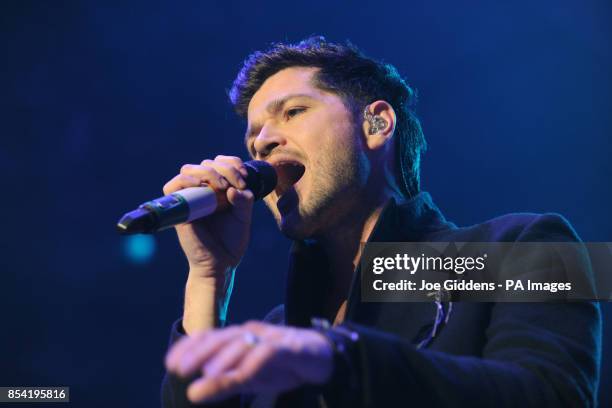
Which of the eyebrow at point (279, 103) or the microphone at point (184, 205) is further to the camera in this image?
the eyebrow at point (279, 103)

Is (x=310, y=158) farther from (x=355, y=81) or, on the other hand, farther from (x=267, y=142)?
(x=355, y=81)

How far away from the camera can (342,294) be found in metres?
2.17

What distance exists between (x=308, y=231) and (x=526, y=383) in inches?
44.1

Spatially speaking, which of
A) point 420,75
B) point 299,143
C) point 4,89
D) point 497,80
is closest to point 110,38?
point 4,89

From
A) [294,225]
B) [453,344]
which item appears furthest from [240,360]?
[294,225]

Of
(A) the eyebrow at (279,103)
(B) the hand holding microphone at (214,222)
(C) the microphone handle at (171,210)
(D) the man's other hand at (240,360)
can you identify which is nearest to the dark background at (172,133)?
(A) the eyebrow at (279,103)

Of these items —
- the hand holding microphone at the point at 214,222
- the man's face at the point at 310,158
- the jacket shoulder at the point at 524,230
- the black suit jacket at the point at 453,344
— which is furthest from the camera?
the man's face at the point at 310,158

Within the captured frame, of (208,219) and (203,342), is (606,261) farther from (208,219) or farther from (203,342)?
(203,342)

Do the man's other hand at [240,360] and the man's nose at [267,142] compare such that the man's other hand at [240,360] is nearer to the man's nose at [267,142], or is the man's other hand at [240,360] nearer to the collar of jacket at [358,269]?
the collar of jacket at [358,269]

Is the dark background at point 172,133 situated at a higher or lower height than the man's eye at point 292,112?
higher

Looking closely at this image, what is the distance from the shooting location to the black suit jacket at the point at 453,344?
36.8 inches

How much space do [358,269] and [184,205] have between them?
584 millimetres

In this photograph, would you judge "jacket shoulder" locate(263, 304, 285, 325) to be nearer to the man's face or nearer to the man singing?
the man singing

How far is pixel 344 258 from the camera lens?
2.21 m
